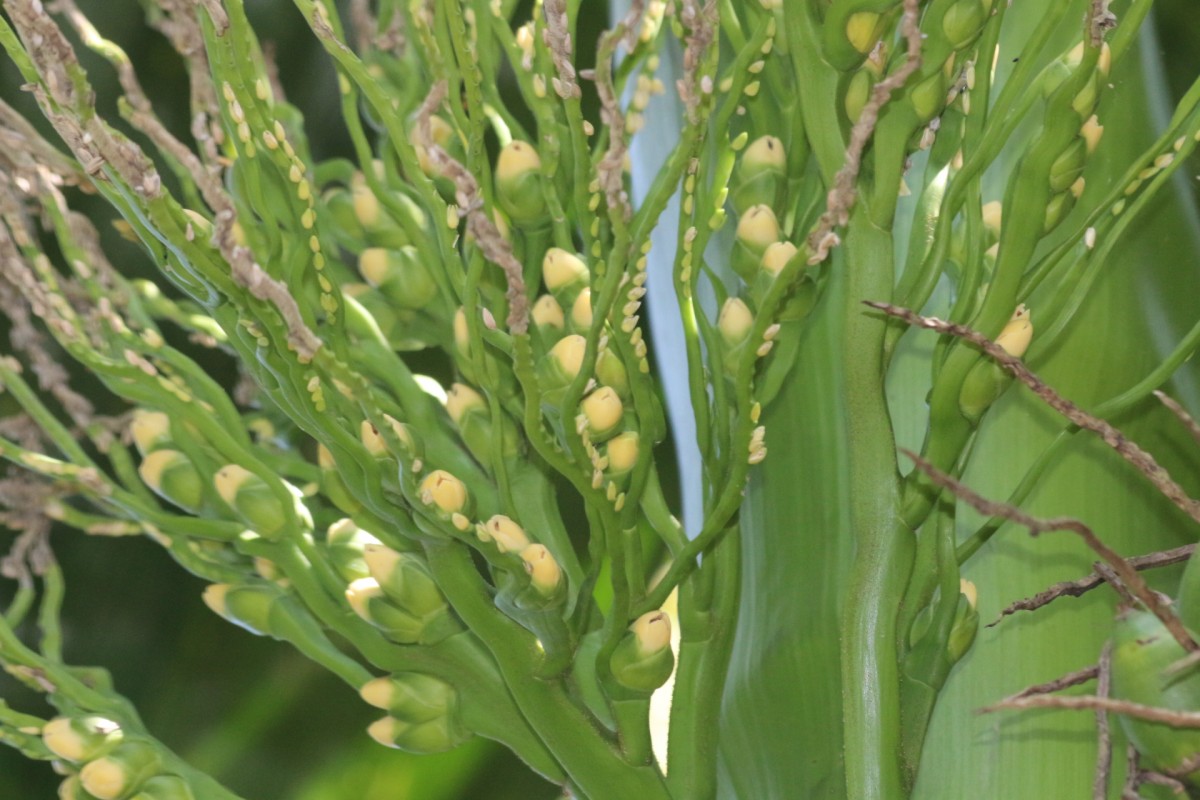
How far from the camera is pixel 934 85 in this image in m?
0.44

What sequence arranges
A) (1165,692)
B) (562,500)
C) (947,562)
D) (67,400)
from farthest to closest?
(562,500) < (67,400) < (947,562) < (1165,692)

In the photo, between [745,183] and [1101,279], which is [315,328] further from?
[1101,279]

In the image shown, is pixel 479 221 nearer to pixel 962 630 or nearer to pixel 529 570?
pixel 529 570

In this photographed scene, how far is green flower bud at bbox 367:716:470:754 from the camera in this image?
0.48 meters

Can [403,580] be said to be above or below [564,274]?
below

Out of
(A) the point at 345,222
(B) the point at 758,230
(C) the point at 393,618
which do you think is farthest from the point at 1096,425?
(A) the point at 345,222

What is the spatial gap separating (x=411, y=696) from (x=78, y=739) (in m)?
0.12

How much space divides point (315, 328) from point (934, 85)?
234 mm

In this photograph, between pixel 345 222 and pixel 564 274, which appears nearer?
pixel 564 274

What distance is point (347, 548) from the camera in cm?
50

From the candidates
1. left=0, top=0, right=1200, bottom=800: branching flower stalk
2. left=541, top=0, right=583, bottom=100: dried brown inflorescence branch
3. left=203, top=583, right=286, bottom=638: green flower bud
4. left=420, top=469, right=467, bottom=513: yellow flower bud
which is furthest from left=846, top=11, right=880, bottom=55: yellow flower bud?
left=203, top=583, right=286, bottom=638: green flower bud

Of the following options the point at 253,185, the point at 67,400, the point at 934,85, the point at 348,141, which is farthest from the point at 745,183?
the point at 348,141

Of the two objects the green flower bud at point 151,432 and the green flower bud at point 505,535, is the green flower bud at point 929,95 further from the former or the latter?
the green flower bud at point 151,432

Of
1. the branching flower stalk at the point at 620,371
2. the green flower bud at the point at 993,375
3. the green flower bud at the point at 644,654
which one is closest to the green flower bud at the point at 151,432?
the branching flower stalk at the point at 620,371
